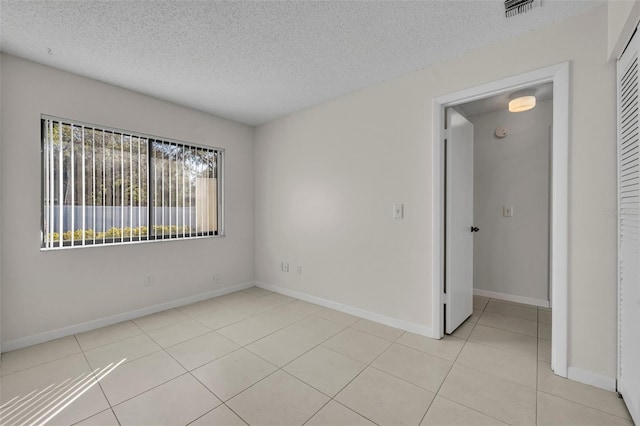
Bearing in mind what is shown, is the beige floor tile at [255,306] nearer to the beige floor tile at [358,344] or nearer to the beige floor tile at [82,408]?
the beige floor tile at [358,344]

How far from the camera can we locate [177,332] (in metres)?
2.70

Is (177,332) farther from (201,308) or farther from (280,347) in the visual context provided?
(280,347)

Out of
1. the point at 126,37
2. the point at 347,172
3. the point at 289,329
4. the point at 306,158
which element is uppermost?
the point at 126,37

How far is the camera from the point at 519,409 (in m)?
1.61

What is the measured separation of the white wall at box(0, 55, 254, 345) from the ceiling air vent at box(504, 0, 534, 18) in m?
3.38

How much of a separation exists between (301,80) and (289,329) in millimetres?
2535

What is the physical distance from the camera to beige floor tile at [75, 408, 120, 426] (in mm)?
1518

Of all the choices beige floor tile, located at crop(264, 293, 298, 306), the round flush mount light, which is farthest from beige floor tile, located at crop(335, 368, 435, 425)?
the round flush mount light

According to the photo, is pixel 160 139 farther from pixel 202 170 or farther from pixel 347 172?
pixel 347 172

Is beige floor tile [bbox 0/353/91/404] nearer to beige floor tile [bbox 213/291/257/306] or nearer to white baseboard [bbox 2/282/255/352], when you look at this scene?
white baseboard [bbox 2/282/255/352]

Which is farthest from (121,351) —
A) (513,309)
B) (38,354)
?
(513,309)

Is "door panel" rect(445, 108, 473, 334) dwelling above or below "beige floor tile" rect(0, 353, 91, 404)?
above

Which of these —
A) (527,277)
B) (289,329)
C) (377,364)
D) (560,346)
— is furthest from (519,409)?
(527,277)

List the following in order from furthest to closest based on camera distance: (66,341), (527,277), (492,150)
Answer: (492,150) → (527,277) → (66,341)
